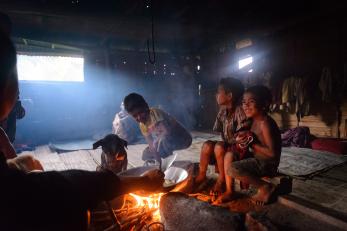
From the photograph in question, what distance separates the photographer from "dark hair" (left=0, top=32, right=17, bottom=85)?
111 cm

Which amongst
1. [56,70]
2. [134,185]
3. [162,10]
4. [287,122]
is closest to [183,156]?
[162,10]

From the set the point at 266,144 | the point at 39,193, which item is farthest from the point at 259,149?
the point at 39,193

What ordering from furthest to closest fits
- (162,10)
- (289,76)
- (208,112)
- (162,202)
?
1. (208,112)
2. (289,76)
3. (162,10)
4. (162,202)

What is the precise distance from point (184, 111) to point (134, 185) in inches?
548

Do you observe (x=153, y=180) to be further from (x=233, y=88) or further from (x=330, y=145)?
(x=330, y=145)

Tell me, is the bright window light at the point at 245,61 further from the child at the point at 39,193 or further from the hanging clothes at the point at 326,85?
the child at the point at 39,193

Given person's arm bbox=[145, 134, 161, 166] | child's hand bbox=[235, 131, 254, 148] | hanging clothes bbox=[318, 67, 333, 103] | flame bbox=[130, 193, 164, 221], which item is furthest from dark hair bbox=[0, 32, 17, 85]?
hanging clothes bbox=[318, 67, 333, 103]

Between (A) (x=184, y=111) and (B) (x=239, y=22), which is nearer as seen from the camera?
(B) (x=239, y=22)

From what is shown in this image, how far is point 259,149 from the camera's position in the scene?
13.3 feet

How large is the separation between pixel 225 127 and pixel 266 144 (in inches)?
41.9

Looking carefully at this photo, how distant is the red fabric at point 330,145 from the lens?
294 inches

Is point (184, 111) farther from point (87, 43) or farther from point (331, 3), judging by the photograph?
point (331, 3)

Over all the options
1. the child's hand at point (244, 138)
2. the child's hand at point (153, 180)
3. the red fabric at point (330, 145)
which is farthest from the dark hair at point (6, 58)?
the red fabric at point (330, 145)

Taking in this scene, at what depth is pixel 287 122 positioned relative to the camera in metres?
10.8
